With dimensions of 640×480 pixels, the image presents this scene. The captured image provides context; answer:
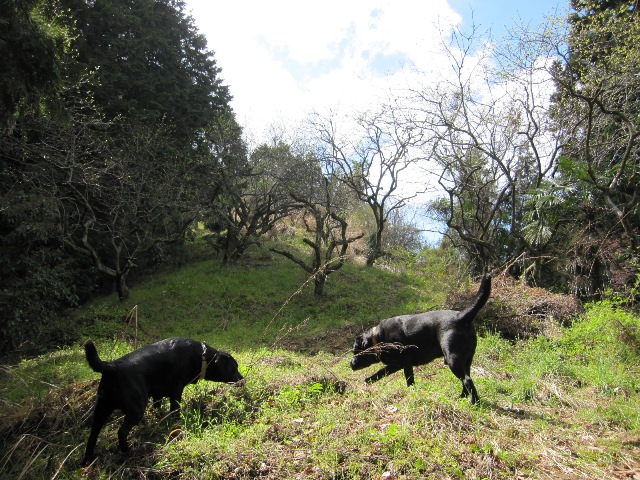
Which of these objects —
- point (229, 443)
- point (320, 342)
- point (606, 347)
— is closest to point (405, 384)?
point (229, 443)

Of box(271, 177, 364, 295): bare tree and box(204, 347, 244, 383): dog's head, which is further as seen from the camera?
box(271, 177, 364, 295): bare tree

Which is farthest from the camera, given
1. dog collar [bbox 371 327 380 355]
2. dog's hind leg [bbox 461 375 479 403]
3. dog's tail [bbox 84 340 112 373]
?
dog collar [bbox 371 327 380 355]

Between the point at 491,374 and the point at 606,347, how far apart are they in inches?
97.3

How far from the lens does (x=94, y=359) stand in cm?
448

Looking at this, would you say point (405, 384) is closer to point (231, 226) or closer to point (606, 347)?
point (606, 347)

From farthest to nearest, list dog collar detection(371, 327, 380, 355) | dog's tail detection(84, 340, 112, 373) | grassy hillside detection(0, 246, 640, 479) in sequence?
dog collar detection(371, 327, 380, 355) < dog's tail detection(84, 340, 112, 373) < grassy hillside detection(0, 246, 640, 479)

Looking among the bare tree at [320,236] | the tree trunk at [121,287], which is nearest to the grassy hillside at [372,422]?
the tree trunk at [121,287]

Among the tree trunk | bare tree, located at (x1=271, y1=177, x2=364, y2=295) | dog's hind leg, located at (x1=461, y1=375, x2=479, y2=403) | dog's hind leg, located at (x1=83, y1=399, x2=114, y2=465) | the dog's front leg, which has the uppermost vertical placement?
bare tree, located at (x1=271, y1=177, x2=364, y2=295)

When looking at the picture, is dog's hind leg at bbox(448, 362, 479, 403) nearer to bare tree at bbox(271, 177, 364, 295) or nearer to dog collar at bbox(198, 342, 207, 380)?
dog collar at bbox(198, 342, 207, 380)

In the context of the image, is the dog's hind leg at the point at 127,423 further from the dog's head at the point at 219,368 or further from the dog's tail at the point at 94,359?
the dog's head at the point at 219,368

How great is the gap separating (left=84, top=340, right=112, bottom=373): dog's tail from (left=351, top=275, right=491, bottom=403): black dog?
11.3 feet

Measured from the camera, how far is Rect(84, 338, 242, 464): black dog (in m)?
4.70

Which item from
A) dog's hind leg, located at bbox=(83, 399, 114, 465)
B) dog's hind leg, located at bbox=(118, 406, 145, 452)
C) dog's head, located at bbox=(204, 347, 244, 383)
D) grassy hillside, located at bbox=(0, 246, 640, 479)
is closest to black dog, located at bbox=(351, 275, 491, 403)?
grassy hillside, located at bbox=(0, 246, 640, 479)

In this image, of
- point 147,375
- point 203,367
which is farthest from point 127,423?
point 203,367
